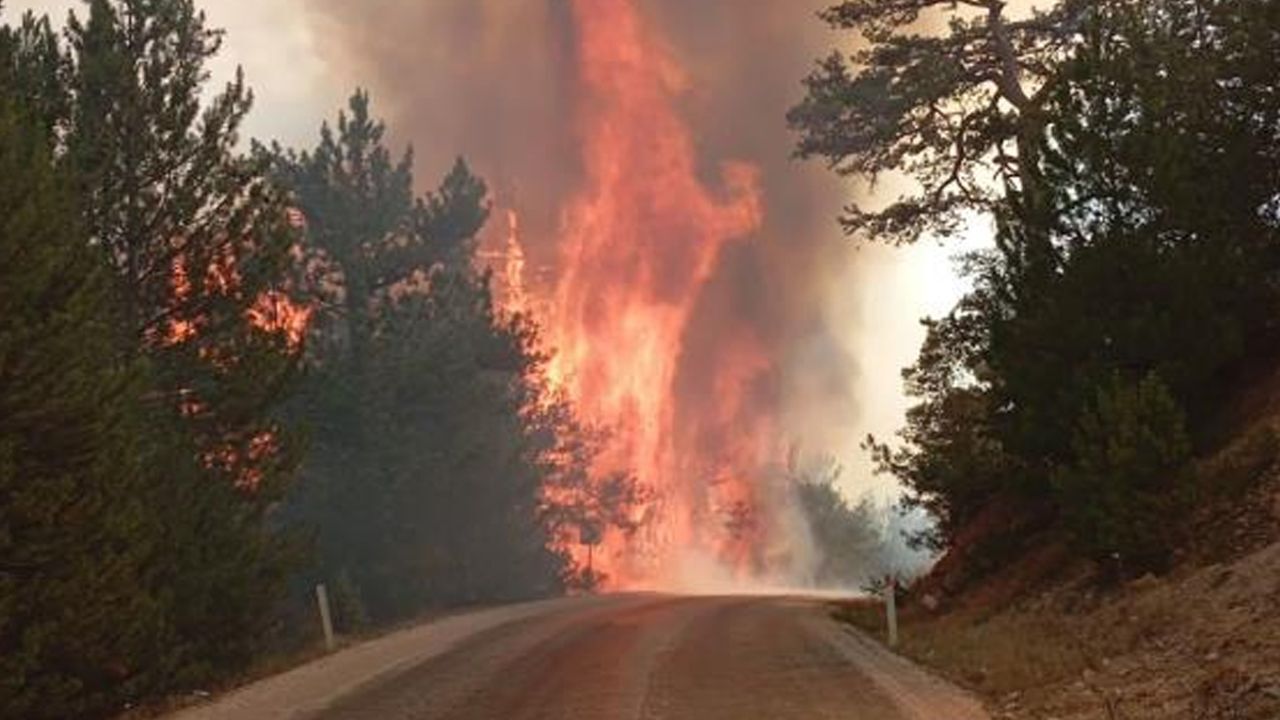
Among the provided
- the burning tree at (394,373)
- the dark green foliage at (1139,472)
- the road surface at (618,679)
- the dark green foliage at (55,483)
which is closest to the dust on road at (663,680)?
the road surface at (618,679)

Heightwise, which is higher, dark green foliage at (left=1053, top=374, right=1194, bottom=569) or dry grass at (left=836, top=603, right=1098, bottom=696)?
dark green foliage at (left=1053, top=374, right=1194, bottom=569)

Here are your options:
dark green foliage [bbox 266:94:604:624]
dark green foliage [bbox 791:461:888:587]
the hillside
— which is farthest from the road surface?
dark green foliage [bbox 791:461:888:587]

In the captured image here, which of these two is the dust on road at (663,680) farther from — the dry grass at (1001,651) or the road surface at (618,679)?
the dry grass at (1001,651)

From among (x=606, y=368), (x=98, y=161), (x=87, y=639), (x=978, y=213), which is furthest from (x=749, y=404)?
(x=87, y=639)

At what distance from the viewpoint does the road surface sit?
1260cm

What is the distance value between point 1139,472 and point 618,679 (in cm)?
707

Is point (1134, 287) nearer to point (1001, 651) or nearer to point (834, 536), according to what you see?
point (1001, 651)

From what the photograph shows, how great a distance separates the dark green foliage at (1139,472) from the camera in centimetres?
1536

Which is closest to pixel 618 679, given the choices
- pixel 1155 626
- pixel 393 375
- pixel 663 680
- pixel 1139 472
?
pixel 663 680

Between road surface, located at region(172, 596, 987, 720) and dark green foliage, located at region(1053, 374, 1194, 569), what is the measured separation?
321 centimetres

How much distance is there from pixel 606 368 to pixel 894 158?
56501 mm

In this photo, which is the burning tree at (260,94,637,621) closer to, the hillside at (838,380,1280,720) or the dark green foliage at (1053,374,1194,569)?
the hillside at (838,380,1280,720)

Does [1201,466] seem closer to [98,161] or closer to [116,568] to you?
[116,568]

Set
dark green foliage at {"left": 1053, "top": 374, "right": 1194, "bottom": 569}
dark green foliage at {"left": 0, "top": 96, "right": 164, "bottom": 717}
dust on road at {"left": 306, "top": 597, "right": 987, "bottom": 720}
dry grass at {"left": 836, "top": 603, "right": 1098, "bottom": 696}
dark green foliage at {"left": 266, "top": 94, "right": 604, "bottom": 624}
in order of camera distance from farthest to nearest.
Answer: dark green foliage at {"left": 266, "top": 94, "right": 604, "bottom": 624} < dark green foliage at {"left": 1053, "top": 374, "right": 1194, "bottom": 569} < dark green foliage at {"left": 0, "top": 96, "right": 164, "bottom": 717} < dry grass at {"left": 836, "top": 603, "right": 1098, "bottom": 696} < dust on road at {"left": 306, "top": 597, "right": 987, "bottom": 720}
